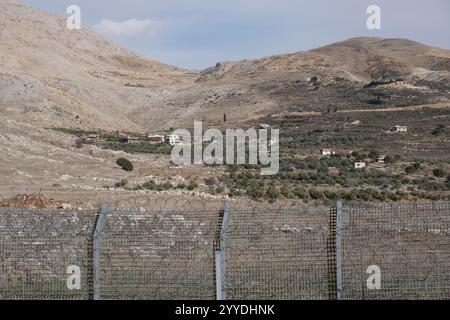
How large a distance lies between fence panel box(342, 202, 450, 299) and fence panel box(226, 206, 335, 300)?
0.33 metres

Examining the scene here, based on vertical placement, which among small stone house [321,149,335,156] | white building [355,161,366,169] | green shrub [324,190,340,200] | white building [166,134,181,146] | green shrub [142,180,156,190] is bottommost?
green shrub [324,190,340,200]

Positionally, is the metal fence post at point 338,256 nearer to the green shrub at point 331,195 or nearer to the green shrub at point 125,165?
the green shrub at point 331,195

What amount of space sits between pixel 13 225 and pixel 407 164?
4240 cm

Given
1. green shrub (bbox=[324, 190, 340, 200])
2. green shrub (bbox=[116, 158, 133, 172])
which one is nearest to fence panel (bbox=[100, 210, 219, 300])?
green shrub (bbox=[324, 190, 340, 200])

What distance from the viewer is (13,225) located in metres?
11.0

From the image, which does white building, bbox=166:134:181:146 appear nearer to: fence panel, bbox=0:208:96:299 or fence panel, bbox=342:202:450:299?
fence panel, bbox=0:208:96:299

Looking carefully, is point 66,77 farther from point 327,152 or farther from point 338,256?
point 338,256

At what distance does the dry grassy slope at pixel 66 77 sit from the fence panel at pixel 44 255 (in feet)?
208

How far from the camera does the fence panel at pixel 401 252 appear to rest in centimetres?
1038

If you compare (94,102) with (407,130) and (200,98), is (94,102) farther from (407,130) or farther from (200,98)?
(407,130)

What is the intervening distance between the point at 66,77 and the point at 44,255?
99.9 meters

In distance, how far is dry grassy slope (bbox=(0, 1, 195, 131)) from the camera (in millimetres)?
81438

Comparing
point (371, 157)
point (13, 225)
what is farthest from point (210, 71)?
point (13, 225)
